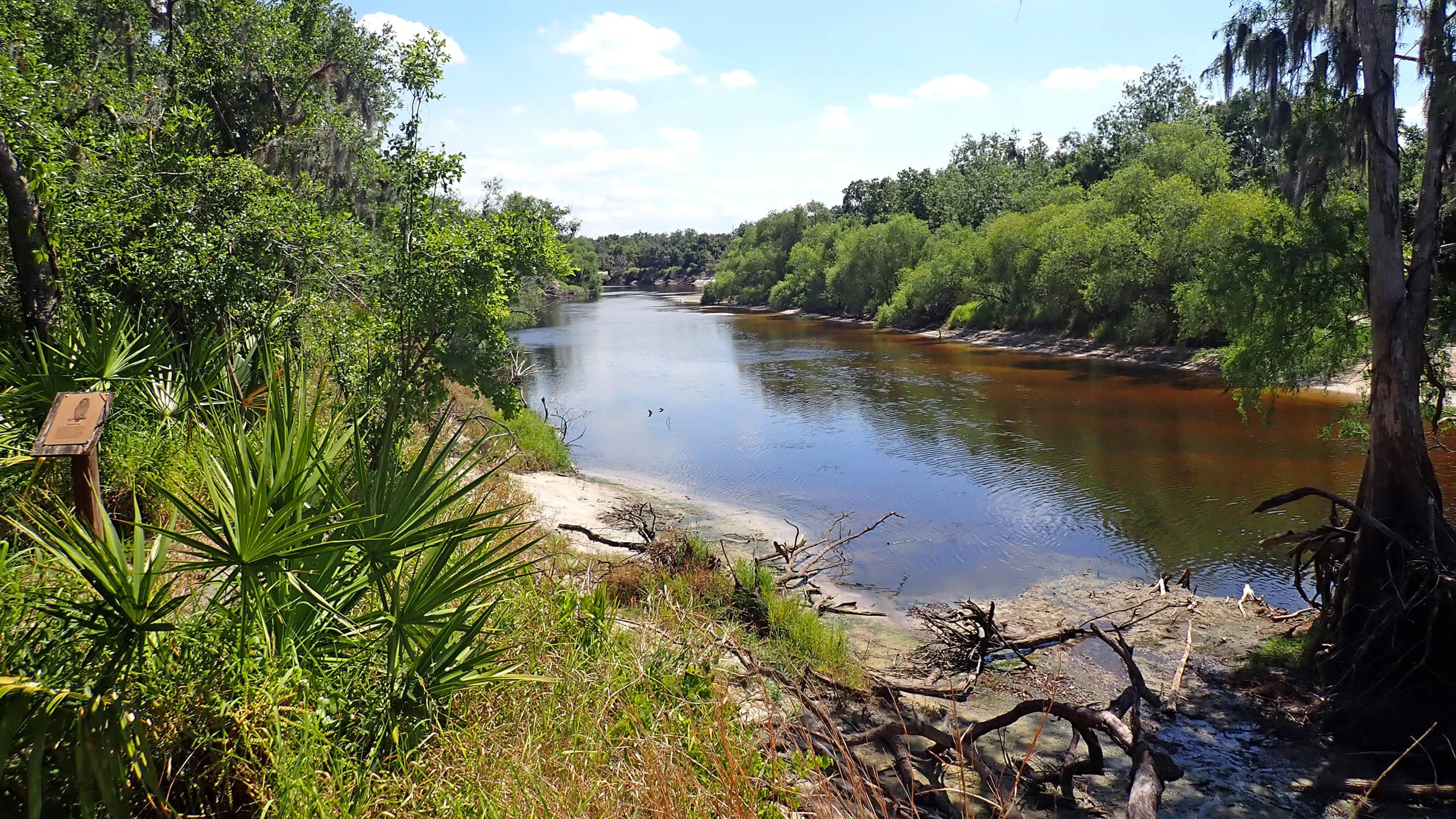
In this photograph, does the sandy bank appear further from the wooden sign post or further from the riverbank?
the wooden sign post

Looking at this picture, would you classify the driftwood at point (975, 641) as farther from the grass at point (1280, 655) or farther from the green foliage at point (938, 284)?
the green foliage at point (938, 284)

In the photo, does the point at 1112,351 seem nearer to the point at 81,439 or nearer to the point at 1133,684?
the point at 1133,684

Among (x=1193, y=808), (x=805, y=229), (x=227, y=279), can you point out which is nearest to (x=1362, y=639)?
(x=1193, y=808)

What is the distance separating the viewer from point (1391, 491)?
28.6 feet

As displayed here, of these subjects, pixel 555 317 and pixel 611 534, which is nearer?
pixel 611 534

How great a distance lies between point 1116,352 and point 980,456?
63.4 feet

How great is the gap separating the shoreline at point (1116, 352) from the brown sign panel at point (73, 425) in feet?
81.3

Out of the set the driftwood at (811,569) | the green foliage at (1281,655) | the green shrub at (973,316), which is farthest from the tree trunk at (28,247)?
the green shrub at (973,316)

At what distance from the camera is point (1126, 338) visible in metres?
37.7

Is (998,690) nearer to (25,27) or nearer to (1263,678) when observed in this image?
(1263,678)

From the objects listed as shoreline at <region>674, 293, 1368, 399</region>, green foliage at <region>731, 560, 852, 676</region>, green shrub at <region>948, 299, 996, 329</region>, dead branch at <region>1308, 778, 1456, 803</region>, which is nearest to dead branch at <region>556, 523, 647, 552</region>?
green foliage at <region>731, 560, 852, 676</region>

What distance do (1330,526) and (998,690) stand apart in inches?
152

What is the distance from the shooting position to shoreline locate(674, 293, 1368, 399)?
1065 inches

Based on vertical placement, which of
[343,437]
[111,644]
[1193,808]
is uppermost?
[343,437]
